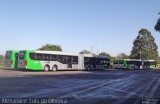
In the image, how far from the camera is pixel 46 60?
46.2 metres

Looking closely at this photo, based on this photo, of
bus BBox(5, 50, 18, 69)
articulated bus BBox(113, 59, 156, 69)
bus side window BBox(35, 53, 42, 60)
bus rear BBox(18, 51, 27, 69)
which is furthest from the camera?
articulated bus BBox(113, 59, 156, 69)

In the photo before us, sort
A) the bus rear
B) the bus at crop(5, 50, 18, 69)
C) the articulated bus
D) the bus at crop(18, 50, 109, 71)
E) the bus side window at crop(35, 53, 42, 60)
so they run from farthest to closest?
the articulated bus → the bus at crop(5, 50, 18, 69) → the bus side window at crop(35, 53, 42, 60) → the bus at crop(18, 50, 109, 71) → the bus rear

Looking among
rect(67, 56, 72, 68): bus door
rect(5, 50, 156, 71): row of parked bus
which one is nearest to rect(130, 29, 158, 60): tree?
rect(5, 50, 156, 71): row of parked bus

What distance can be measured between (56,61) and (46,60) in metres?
2.20

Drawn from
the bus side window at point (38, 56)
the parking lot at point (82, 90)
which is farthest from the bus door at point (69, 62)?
the parking lot at point (82, 90)

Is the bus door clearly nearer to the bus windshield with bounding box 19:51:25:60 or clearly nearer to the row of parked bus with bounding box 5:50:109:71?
the row of parked bus with bounding box 5:50:109:71

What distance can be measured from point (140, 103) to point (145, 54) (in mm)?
119284

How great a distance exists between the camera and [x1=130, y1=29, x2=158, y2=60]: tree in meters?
131

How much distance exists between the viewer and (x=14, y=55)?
4466 centimetres

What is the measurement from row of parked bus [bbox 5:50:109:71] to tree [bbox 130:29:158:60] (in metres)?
77.2

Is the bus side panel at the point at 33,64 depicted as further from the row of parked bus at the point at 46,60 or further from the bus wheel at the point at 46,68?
the bus wheel at the point at 46,68

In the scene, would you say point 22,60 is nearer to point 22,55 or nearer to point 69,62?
point 22,55

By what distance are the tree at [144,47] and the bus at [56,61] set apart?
73.0 meters

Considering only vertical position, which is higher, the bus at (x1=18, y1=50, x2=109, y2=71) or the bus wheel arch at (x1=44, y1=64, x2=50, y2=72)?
the bus at (x1=18, y1=50, x2=109, y2=71)
